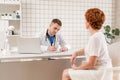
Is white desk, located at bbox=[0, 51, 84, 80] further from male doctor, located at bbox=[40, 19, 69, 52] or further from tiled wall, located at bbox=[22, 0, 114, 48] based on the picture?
tiled wall, located at bbox=[22, 0, 114, 48]

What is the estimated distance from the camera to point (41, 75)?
2936 mm

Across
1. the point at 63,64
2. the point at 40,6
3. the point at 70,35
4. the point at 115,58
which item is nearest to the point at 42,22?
the point at 40,6

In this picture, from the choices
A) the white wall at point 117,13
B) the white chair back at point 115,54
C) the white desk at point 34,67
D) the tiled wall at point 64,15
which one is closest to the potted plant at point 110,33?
the white wall at point 117,13

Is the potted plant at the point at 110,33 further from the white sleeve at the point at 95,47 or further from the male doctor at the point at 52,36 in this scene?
the white sleeve at the point at 95,47

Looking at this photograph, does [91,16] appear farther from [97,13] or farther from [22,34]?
[22,34]

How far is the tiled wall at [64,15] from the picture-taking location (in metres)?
4.91

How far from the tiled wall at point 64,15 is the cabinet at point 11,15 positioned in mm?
140

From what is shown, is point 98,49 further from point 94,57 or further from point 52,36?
point 52,36

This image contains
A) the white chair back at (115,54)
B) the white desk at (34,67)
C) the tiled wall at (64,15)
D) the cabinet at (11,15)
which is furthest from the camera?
the tiled wall at (64,15)

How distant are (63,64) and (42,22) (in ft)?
6.88

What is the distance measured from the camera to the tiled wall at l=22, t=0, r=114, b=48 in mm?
4910

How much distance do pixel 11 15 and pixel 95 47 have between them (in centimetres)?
297

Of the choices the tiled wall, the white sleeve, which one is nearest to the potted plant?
the tiled wall

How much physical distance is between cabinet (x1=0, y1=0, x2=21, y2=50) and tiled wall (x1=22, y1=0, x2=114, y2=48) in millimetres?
140
